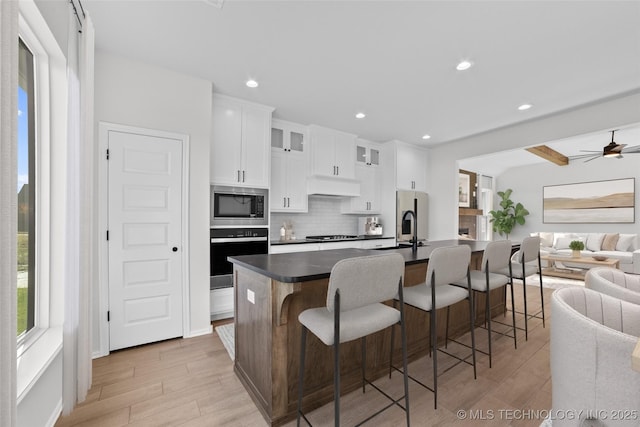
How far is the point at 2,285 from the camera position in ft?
2.84

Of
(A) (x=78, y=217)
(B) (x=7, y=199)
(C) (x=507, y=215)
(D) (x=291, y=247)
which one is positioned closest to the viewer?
(B) (x=7, y=199)

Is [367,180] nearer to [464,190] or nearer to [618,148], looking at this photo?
[618,148]

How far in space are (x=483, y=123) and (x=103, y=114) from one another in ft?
16.0

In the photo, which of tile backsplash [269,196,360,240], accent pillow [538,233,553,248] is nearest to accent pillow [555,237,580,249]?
accent pillow [538,233,553,248]

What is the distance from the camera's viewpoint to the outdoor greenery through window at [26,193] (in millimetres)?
1584

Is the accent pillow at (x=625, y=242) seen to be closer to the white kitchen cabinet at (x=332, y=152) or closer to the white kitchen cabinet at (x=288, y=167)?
the white kitchen cabinet at (x=332, y=152)

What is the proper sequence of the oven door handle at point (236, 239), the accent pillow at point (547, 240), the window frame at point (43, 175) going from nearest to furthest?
1. the window frame at point (43, 175)
2. the oven door handle at point (236, 239)
3. the accent pillow at point (547, 240)

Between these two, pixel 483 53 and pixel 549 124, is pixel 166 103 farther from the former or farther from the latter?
pixel 549 124

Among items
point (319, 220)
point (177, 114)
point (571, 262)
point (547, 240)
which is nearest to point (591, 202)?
point (547, 240)

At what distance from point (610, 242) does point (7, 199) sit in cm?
908

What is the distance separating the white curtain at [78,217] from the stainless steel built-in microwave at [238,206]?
1.38m

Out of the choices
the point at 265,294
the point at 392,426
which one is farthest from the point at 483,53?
the point at 392,426

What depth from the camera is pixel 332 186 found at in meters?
4.57

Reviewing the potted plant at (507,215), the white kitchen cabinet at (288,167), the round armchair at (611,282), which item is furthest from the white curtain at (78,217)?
the potted plant at (507,215)
